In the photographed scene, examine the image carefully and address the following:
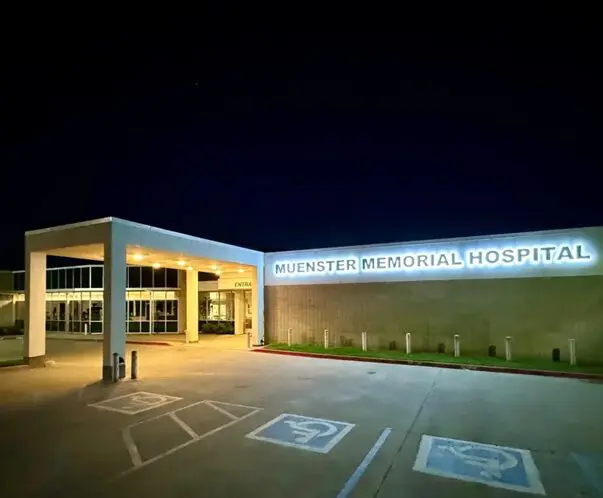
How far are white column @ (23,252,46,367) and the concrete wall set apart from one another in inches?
399

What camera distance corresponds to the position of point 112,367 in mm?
12125

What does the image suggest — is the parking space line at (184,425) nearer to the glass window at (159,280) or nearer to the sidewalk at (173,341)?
the sidewalk at (173,341)

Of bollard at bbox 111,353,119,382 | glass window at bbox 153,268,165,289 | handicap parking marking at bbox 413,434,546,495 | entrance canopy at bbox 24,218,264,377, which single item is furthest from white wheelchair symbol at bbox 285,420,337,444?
glass window at bbox 153,268,165,289

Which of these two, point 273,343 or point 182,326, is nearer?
point 273,343

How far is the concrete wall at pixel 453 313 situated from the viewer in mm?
14734

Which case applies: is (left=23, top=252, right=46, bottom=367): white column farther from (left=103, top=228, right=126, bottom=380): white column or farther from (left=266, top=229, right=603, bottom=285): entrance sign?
(left=266, top=229, right=603, bottom=285): entrance sign

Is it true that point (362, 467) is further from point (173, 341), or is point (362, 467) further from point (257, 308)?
point (173, 341)

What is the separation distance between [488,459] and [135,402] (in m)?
7.42

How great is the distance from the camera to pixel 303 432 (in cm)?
703

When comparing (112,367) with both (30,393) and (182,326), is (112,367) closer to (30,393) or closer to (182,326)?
(30,393)

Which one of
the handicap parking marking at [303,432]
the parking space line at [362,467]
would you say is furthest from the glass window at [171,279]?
the parking space line at [362,467]

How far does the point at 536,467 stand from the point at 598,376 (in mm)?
8772

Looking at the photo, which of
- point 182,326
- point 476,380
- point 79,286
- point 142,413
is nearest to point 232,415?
point 142,413

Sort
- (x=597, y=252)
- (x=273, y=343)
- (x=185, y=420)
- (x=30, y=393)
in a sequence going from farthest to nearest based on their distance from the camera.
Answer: (x=273, y=343) < (x=597, y=252) < (x=30, y=393) < (x=185, y=420)
